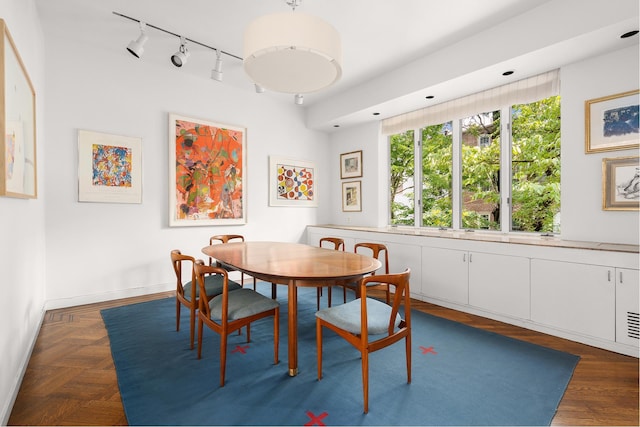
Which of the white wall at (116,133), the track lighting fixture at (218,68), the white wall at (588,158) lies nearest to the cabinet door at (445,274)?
the white wall at (588,158)

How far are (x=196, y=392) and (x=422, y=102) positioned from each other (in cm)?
414

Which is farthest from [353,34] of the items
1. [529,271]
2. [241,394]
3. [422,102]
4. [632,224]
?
[241,394]

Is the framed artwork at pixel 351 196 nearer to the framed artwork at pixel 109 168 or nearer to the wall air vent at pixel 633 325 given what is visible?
the framed artwork at pixel 109 168

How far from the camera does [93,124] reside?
3580 millimetres

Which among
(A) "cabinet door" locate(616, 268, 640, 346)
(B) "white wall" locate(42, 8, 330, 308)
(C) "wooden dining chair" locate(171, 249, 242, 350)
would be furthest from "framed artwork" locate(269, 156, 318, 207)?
(A) "cabinet door" locate(616, 268, 640, 346)

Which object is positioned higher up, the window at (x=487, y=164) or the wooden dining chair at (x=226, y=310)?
the window at (x=487, y=164)

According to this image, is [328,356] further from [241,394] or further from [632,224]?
[632,224]

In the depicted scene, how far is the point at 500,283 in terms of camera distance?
10.2 ft

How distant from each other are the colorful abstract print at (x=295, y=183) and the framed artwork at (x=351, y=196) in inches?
24.3

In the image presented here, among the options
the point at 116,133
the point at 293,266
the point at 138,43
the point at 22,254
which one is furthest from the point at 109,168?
the point at 293,266

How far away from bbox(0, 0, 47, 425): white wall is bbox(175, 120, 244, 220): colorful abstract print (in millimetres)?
1415

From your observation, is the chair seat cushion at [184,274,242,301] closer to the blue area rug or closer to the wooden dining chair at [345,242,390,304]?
the blue area rug

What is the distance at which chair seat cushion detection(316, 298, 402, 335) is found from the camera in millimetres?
1868

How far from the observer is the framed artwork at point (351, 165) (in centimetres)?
538
